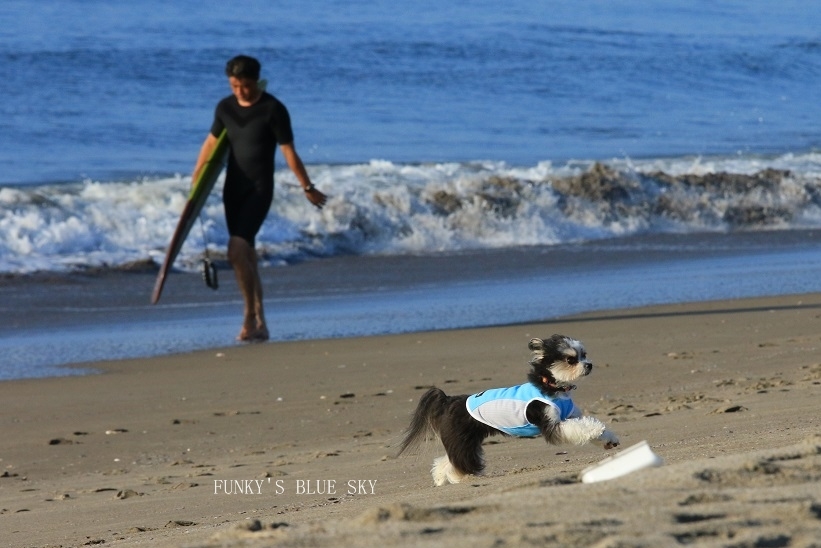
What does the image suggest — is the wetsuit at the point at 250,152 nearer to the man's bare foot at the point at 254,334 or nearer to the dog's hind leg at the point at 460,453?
the man's bare foot at the point at 254,334

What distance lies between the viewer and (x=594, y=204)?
54.5ft

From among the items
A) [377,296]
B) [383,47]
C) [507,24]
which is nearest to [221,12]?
[383,47]

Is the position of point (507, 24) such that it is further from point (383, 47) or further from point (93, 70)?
point (93, 70)

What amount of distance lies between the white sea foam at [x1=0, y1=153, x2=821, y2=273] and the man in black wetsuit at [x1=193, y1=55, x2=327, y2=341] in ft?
9.51

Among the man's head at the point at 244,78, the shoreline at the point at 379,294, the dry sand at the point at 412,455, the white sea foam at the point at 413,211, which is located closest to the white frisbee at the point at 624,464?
the dry sand at the point at 412,455

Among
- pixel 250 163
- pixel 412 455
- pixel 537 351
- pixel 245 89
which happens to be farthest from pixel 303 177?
pixel 537 351

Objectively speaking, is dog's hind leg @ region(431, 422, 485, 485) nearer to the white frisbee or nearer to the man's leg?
the white frisbee

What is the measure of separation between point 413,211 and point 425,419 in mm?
10642

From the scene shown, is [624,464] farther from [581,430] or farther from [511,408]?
[511,408]

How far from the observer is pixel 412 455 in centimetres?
553

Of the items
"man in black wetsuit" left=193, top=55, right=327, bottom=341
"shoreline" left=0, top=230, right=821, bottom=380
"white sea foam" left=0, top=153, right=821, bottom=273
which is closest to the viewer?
"man in black wetsuit" left=193, top=55, right=327, bottom=341

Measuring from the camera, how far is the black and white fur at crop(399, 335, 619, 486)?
15.3 ft

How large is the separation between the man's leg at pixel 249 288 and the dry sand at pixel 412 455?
203 mm

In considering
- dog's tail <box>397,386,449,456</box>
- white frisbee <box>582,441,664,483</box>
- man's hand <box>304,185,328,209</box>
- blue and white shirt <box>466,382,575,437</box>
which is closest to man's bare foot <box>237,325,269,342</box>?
man's hand <box>304,185,328,209</box>
